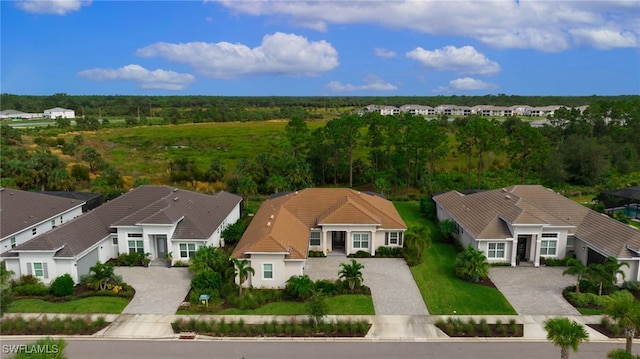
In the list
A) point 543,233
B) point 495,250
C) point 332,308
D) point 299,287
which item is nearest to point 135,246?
point 299,287

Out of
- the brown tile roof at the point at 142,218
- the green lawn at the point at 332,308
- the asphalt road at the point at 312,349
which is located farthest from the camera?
the brown tile roof at the point at 142,218

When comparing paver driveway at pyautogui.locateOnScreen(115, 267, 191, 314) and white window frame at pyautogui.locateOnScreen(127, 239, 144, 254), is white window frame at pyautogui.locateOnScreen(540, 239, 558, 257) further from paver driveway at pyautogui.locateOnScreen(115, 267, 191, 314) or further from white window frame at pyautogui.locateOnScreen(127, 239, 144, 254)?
white window frame at pyautogui.locateOnScreen(127, 239, 144, 254)

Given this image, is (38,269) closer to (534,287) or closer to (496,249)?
(496,249)

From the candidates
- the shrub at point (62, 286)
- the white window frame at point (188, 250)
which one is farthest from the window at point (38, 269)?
the white window frame at point (188, 250)

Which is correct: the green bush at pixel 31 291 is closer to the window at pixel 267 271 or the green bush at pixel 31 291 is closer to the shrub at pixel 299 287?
the window at pixel 267 271

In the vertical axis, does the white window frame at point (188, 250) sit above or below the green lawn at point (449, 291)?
above

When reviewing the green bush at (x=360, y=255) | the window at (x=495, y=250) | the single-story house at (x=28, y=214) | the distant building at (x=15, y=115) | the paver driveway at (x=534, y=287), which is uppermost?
the distant building at (x=15, y=115)

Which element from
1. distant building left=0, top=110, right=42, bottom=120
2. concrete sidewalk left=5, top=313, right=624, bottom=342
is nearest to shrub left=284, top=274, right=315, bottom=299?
concrete sidewalk left=5, top=313, right=624, bottom=342
